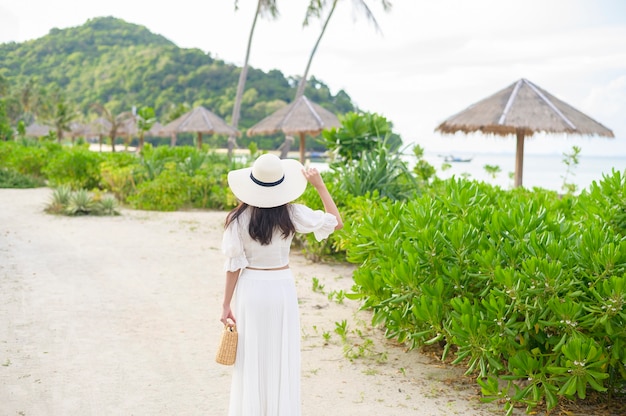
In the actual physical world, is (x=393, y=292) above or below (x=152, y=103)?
below

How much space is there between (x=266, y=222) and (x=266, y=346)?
0.61m

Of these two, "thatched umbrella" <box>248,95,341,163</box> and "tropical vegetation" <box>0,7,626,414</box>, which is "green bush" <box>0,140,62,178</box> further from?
"tropical vegetation" <box>0,7,626,414</box>

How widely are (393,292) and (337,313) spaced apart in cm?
171

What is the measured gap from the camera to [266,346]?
294 cm

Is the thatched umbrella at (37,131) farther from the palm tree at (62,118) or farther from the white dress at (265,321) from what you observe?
the white dress at (265,321)

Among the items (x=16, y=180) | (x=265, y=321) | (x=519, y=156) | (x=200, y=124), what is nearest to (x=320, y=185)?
(x=265, y=321)

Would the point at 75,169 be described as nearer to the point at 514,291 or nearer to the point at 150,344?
the point at 150,344

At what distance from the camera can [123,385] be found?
3980 millimetres

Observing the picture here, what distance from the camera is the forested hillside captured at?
49.3 meters

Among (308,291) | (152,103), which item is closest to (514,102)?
(308,291)

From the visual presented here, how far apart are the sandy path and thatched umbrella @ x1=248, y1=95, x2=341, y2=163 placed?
37.0ft

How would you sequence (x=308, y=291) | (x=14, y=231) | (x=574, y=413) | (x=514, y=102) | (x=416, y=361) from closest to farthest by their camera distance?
(x=574, y=413) < (x=416, y=361) < (x=308, y=291) < (x=14, y=231) < (x=514, y=102)

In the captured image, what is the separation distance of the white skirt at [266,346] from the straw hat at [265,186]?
35 cm

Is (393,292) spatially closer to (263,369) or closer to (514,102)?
(263,369)
